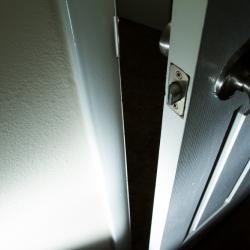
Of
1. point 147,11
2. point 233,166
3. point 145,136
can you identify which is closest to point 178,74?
point 233,166

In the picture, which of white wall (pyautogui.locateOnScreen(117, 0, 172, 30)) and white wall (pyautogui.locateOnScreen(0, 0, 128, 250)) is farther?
white wall (pyautogui.locateOnScreen(117, 0, 172, 30))

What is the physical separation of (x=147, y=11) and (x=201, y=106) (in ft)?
7.18

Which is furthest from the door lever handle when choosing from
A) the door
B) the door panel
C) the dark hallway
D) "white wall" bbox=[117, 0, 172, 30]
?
"white wall" bbox=[117, 0, 172, 30]

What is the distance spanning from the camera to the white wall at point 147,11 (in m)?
2.27

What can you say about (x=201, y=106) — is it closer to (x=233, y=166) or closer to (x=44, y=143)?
(x=44, y=143)

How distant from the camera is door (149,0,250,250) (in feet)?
0.95

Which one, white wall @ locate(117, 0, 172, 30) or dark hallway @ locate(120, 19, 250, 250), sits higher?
white wall @ locate(117, 0, 172, 30)

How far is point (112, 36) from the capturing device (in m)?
0.34

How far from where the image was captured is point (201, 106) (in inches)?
14.6

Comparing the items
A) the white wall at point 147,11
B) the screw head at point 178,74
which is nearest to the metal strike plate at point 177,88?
the screw head at point 178,74

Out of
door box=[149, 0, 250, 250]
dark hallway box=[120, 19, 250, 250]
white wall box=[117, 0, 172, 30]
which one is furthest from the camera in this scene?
white wall box=[117, 0, 172, 30]

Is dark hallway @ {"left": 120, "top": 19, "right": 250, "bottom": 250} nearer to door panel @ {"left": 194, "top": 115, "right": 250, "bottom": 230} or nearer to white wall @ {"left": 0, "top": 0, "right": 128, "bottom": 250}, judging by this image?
door panel @ {"left": 194, "top": 115, "right": 250, "bottom": 230}

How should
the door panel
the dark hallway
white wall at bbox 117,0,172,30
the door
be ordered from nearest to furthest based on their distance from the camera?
the door
the door panel
the dark hallway
white wall at bbox 117,0,172,30

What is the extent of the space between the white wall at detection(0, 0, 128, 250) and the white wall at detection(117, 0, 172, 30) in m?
1.97
